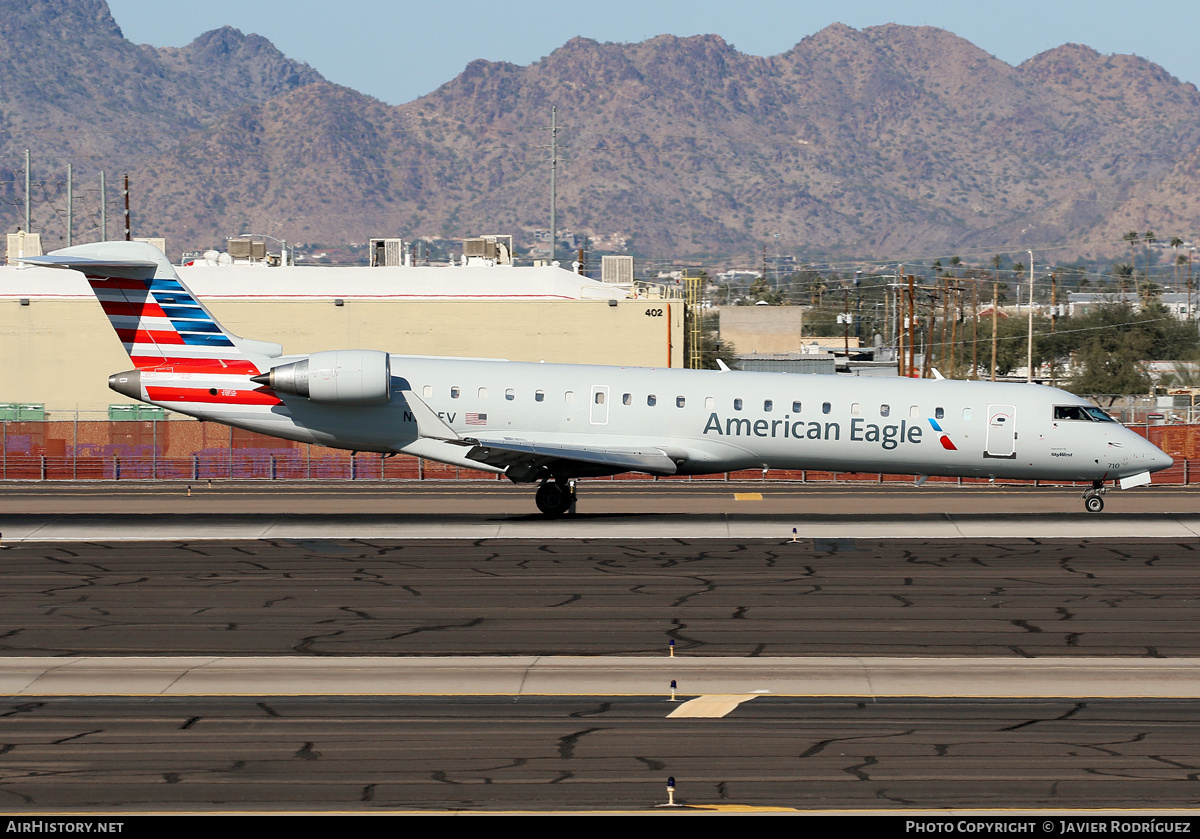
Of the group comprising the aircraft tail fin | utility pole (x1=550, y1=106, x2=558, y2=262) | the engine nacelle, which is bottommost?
the engine nacelle

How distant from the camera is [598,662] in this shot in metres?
16.4

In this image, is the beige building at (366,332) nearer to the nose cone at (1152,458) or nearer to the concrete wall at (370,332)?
the concrete wall at (370,332)

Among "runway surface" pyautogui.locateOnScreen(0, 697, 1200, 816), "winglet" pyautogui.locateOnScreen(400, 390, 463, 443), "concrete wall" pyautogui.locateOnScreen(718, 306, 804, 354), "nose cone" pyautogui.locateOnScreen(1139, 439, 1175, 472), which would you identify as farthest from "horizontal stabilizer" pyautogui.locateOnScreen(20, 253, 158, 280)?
"concrete wall" pyautogui.locateOnScreen(718, 306, 804, 354)

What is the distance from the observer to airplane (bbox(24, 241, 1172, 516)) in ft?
94.6

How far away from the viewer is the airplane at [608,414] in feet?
94.6

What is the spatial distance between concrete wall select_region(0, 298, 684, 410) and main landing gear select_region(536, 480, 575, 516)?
30.4m

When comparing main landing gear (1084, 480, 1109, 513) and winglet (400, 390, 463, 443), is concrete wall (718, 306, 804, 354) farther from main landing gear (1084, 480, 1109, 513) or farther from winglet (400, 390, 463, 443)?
winglet (400, 390, 463, 443)

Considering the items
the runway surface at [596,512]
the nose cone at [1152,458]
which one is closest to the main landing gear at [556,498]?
the runway surface at [596,512]

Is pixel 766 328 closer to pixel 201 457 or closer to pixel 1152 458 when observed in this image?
pixel 201 457

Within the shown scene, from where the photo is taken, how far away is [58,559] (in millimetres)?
23578

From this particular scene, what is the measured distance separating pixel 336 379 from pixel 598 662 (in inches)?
540

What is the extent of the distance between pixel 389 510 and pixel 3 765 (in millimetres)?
21136

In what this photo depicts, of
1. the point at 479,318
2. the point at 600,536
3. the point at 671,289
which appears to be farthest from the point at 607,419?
the point at 671,289

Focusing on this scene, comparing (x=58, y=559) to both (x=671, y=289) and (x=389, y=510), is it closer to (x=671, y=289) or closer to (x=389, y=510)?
(x=389, y=510)
